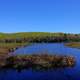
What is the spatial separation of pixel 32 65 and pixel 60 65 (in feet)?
17.2

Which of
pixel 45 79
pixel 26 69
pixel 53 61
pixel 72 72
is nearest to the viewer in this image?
pixel 45 79

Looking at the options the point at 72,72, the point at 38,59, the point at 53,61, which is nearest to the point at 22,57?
the point at 38,59

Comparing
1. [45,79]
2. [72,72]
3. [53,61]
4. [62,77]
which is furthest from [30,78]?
[53,61]

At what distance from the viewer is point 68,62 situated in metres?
42.8

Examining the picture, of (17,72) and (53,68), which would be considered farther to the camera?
(53,68)

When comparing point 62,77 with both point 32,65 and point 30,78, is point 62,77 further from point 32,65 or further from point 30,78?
point 32,65

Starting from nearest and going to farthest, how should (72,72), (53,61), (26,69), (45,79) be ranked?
(45,79) < (72,72) < (26,69) < (53,61)

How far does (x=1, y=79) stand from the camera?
3281 cm

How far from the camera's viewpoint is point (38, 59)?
4372cm

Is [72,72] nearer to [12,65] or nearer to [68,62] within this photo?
[68,62]

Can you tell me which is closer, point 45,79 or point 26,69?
point 45,79

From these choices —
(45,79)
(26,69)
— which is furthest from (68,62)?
(45,79)

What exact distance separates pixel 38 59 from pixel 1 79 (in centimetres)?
1233

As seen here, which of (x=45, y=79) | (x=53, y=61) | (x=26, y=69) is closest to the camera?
(x=45, y=79)
